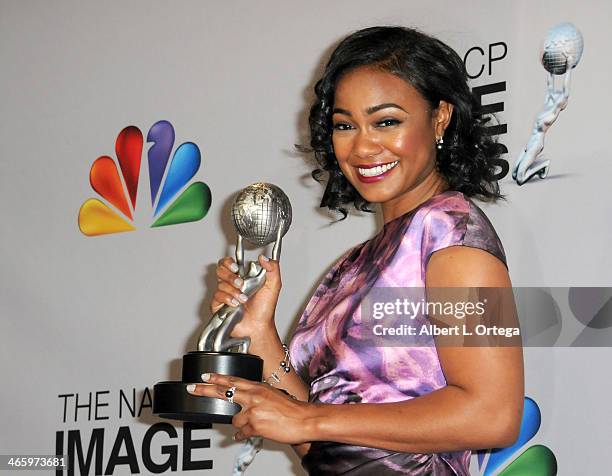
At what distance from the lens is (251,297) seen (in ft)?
5.89

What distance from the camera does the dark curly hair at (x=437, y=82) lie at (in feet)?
5.42

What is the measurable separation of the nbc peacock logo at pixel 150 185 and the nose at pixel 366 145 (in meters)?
1.13

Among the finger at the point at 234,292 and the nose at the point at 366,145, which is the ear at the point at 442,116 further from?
the finger at the point at 234,292

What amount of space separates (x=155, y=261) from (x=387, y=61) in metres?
1.33

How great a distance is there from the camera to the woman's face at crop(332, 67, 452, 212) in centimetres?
163

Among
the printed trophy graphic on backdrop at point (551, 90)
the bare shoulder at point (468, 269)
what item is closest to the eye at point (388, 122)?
the bare shoulder at point (468, 269)

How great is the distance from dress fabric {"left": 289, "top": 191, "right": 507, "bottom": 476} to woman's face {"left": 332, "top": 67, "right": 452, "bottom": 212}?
6cm

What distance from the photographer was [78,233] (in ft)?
9.78

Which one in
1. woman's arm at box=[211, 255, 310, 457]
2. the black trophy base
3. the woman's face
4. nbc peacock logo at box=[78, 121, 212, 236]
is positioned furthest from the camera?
nbc peacock logo at box=[78, 121, 212, 236]

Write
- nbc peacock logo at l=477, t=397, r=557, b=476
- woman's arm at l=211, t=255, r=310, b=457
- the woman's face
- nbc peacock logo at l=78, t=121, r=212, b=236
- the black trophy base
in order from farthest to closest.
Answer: nbc peacock logo at l=78, t=121, r=212, b=236 → nbc peacock logo at l=477, t=397, r=557, b=476 → woman's arm at l=211, t=255, r=310, b=457 → the woman's face → the black trophy base

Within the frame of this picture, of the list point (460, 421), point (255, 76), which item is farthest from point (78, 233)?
point (460, 421)

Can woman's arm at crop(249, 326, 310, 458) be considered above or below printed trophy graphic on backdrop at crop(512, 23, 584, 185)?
below

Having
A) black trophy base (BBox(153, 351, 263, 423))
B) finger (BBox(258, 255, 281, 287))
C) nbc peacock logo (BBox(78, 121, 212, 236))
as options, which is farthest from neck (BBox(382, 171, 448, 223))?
nbc peacock logo (BBox(78, 121, 212, 236))

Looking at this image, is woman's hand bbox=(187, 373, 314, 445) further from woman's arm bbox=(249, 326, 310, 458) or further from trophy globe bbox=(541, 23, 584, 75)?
trophy globe bbox=(541, 23, 584, 75)
